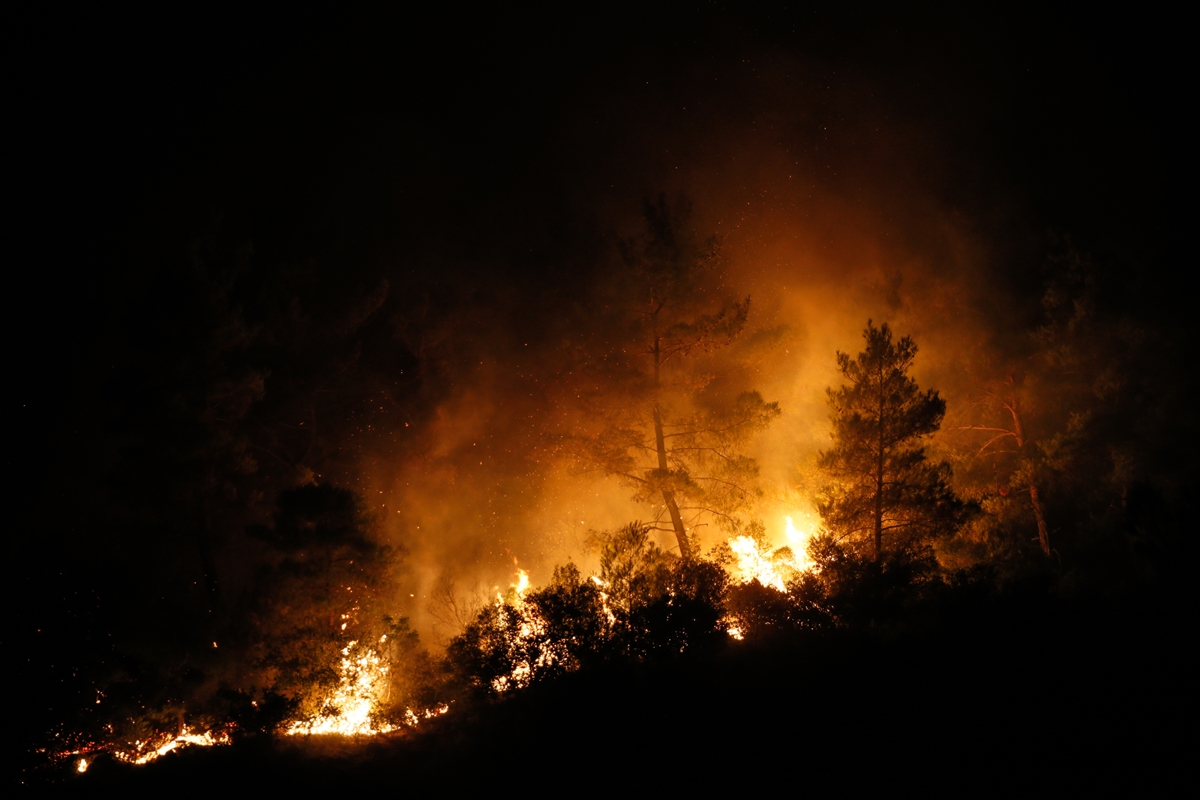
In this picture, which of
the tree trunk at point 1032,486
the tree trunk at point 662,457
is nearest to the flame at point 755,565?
the tree trunk at point 662,457

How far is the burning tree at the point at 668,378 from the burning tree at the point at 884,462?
2.13 metres

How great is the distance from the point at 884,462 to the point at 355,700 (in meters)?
10.2

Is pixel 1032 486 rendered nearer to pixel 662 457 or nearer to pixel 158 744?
pixel 662 457

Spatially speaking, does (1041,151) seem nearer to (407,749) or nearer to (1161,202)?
(1161,202)

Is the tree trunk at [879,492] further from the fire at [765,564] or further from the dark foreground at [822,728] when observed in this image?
the dark foreground at [822,728]

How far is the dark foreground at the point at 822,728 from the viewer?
6.76m

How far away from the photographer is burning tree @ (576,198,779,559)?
14.3m

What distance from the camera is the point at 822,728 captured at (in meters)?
7.54

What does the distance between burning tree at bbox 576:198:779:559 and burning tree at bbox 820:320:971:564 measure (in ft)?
6.98

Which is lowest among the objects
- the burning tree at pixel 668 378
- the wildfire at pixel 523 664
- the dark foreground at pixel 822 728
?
the dark foreground at pixel 822 728

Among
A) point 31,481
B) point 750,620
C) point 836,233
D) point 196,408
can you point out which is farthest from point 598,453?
point 836,233

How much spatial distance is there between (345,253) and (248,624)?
1199cm

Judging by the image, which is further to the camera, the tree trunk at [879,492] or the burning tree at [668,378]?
the burning tree at [668,378]

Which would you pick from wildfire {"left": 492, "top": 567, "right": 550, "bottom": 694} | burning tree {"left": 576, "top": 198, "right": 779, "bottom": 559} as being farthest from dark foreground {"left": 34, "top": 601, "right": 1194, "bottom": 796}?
burning tree {"left": 576, "top": 198, "right": 779, "bottom": 559}
